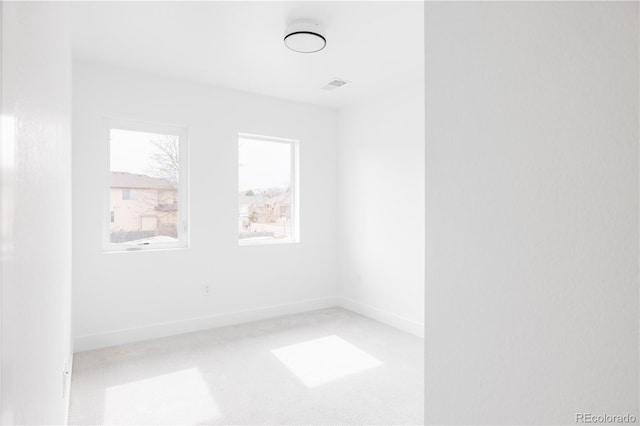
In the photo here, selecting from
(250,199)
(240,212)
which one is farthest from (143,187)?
(250,199)

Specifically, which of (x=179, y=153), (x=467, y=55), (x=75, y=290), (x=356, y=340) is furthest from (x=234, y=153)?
(x=467, y=55)

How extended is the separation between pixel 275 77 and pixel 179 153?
1271mm

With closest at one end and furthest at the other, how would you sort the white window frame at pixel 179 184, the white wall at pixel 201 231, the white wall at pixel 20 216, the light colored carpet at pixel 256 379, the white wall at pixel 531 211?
the white wall at pixel 20 216 → the white wall at pixel 531 211 → the light colored carpet at pixel 256 379 → the white wall at pixel 201 231 → the white window frame at pixel 179 184

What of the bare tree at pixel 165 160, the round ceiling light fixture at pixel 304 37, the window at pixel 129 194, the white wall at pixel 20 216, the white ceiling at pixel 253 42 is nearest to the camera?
the white wall at pixel 20 216

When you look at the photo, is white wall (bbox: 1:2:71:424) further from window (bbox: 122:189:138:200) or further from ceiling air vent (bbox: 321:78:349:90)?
ceiling air vent (bbox: 321:78:349:90)

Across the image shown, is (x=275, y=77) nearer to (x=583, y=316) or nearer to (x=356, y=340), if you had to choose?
(x=356, y=340)

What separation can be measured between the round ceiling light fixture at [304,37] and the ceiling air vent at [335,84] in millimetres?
902

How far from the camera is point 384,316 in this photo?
421cm

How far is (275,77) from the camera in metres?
3.73

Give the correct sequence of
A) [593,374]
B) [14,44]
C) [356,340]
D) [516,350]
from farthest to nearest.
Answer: [356,340] → [516,350] → [593,374] → [14,44]

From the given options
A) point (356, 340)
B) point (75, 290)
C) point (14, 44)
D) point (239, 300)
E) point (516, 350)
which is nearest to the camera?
point (14, 44)

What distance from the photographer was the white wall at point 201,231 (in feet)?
11.0

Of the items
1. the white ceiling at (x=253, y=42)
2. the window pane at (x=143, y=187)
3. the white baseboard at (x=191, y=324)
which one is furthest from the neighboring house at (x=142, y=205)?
the white ceiling at (x=253, y=42)

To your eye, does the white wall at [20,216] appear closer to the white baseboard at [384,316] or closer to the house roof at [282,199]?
the white baseboard at [384,316]
